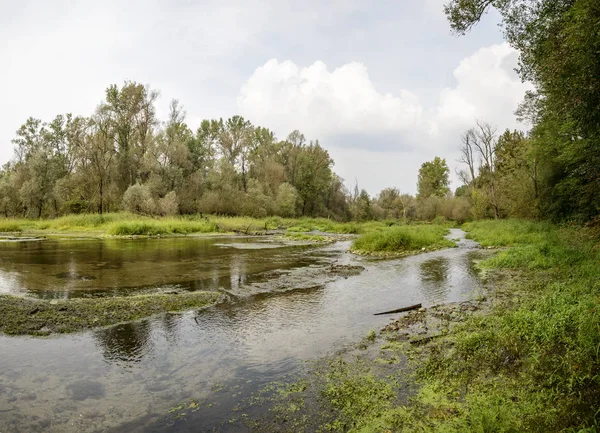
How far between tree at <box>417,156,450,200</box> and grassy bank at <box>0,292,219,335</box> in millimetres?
85221

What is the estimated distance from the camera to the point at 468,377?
5434 millimetres

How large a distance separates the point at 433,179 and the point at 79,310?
93645mm

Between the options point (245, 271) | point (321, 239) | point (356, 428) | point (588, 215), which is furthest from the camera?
A: point (321, 239)

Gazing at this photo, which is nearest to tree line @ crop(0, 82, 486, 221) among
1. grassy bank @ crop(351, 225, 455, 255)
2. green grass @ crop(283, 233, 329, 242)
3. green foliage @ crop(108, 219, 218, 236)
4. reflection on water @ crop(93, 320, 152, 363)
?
green foliage @ crop(108, 219, 218, 236)

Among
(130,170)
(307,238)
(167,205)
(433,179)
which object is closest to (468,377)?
(307,238)

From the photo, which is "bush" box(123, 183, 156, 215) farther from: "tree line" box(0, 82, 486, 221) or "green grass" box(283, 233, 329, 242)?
"green grass" box(283, 233, 329, 242)

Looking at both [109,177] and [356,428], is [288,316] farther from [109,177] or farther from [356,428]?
[109,177]

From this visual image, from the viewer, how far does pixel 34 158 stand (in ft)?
173

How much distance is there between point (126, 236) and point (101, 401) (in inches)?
1362

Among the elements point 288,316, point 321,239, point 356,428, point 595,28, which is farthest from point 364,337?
point 321,239

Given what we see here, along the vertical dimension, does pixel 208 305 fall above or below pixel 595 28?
below

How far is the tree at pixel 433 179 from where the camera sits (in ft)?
296

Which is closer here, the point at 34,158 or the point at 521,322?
the point at 521,322

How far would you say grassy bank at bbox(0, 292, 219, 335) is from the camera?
8352 mm
